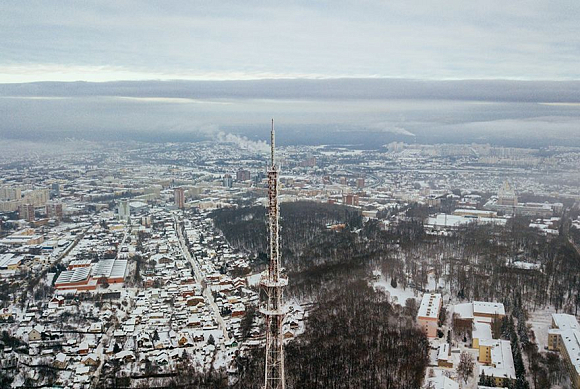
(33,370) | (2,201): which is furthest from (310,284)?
(2,201)

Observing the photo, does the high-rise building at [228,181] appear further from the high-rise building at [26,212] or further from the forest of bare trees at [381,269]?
the high-rise building at [26,212]

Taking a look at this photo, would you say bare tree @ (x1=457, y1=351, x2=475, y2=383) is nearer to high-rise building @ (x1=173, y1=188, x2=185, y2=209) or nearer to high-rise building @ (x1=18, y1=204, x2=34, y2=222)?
high-rise building @ (x1=173, y1=188, x2=185, y2=209)

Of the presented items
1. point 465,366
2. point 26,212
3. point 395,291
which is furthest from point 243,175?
point 465,366

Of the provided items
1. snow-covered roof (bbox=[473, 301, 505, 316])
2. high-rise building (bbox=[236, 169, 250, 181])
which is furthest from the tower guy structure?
high-rise building (bbox=[236, 169, 250, 181])

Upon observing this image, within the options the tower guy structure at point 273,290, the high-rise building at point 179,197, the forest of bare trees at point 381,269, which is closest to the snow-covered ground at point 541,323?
the forest of bare trees at point 381,269

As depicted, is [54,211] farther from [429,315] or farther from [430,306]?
[429,315]

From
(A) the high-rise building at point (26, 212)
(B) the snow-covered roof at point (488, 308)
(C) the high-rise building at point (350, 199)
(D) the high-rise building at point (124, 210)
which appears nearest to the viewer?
(B) the snow-covered roof at point (488, 308)
